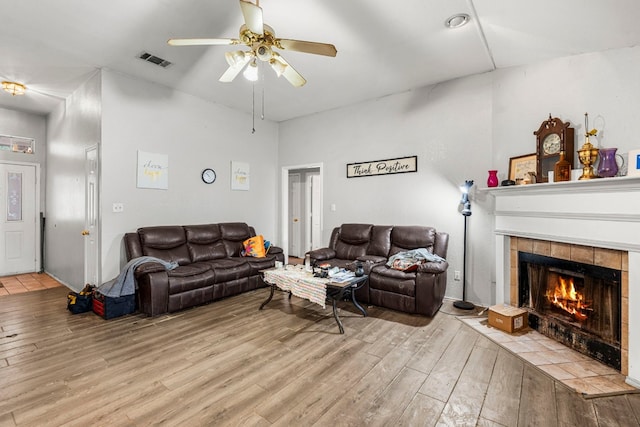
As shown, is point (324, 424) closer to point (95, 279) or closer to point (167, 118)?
point (95, 279)

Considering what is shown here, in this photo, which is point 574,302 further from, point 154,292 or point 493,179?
point 154,292

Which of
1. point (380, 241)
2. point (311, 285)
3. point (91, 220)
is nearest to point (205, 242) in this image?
point (91, 220)

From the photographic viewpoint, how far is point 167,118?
4324 millimetres

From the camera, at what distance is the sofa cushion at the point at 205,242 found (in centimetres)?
424

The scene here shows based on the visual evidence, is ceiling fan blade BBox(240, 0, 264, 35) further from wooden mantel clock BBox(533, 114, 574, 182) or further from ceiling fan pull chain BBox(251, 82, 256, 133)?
wooden mantel clock BBox(533, 114, 574, 182)

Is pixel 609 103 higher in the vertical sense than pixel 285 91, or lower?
lower

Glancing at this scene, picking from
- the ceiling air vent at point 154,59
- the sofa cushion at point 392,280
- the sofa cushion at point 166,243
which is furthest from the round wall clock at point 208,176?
the sofa cushion at point 392,280

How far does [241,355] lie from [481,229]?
317cm

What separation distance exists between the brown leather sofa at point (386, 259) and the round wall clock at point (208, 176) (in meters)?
2.10

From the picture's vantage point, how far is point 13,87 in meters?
4.22

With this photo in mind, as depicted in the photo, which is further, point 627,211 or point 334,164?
point 334,164

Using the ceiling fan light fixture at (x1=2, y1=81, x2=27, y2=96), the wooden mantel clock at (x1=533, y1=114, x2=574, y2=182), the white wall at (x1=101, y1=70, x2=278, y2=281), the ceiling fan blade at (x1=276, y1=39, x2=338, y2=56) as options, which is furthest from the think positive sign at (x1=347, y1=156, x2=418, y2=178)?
the ceiling fan light fixture at (x1=2, y1=81, x2=27, y2=96)

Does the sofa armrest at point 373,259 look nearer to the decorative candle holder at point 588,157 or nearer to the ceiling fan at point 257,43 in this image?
the decorative candle holder at point 588,157

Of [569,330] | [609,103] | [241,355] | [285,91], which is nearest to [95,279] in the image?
[241,355]
